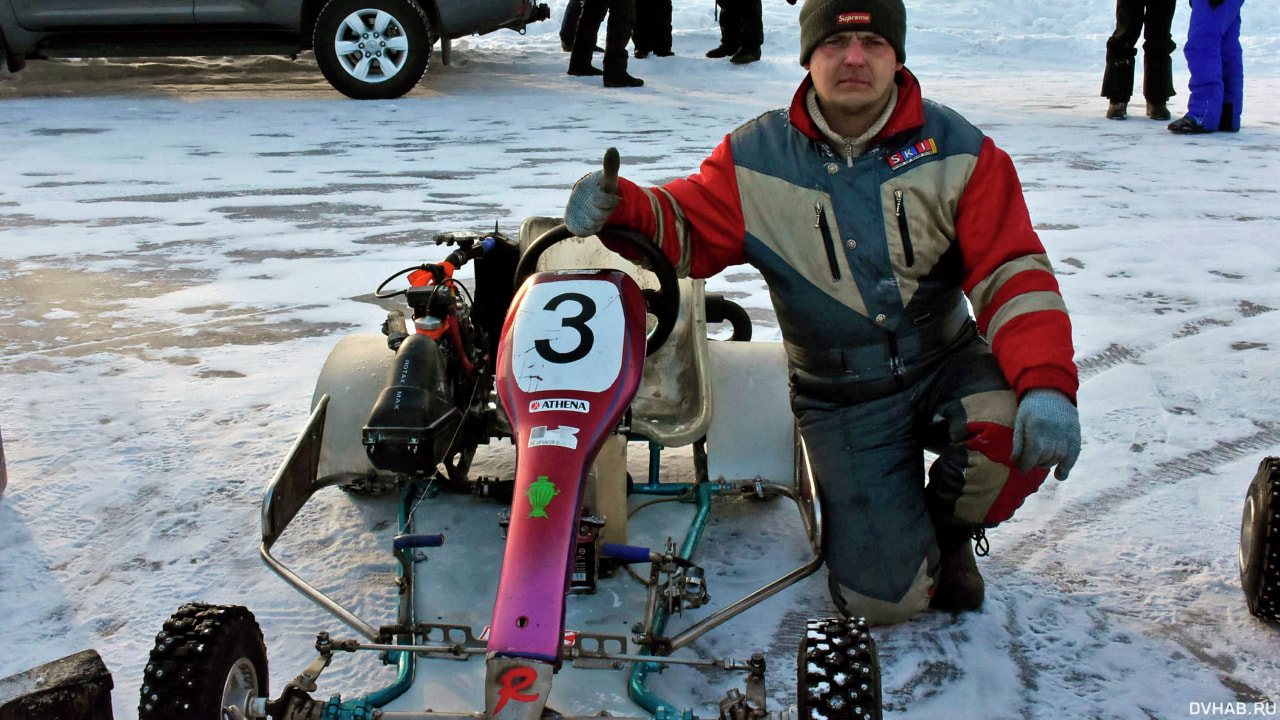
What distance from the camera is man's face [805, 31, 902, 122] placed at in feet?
8.34

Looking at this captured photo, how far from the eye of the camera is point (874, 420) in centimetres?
272

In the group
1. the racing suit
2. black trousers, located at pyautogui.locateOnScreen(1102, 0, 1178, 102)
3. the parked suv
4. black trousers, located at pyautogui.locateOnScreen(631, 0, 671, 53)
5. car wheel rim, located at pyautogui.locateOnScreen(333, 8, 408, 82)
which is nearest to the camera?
the racing suit

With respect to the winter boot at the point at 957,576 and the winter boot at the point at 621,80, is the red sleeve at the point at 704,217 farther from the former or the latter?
the winter boot at the point at 621,80

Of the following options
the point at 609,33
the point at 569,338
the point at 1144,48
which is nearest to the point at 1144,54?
the point at 1144,48

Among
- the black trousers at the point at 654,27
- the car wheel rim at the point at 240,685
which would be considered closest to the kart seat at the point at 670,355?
the car wheel rim at the point at 240,685

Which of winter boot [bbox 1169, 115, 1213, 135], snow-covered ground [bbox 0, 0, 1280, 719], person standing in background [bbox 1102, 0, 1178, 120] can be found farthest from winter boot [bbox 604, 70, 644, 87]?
winter boot [bbox 1169, 115, 1213, 135]

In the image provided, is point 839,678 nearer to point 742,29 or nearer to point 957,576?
point 957,576

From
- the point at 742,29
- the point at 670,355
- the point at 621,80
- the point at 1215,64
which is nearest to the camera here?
the point at 670,355

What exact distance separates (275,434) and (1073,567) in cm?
229

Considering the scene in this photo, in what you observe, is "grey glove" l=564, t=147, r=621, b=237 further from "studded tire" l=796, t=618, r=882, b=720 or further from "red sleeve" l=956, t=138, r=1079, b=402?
"studded tire" l=796, t=618, r=882, b=720

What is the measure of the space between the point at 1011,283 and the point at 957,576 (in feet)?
2.25

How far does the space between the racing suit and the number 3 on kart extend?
0.19 metres

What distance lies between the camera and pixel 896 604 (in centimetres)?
259

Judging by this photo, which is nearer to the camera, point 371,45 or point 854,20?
point 854,20
